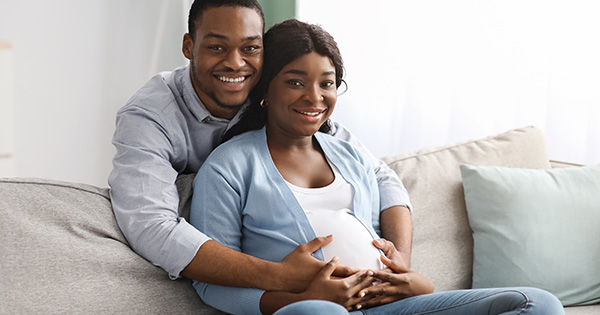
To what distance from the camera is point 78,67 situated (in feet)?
10.8

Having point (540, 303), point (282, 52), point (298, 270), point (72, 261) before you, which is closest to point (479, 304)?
point (540, 303)

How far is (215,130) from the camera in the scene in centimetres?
173

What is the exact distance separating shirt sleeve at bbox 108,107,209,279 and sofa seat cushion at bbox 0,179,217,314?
43mm

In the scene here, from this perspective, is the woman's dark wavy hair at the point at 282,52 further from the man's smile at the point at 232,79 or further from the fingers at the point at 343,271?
Result: the fingers at the point at 343,271

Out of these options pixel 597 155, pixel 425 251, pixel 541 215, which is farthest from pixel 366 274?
pixel 597 155

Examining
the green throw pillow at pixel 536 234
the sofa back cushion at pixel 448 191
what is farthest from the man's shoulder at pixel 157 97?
the green throw pillow at pixel 536 234

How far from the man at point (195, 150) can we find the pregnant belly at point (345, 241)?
0.04 meters

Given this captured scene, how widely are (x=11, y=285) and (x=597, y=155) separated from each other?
1946 mm

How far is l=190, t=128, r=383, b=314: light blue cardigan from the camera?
1520 millimetres

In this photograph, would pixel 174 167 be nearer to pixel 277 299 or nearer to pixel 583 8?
pixel 277 299

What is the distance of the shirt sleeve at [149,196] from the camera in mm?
1464

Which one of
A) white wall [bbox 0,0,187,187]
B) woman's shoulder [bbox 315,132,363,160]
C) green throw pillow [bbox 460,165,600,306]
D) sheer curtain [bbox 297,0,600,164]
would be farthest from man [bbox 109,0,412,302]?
white wall [bbox 0,0,187,187]

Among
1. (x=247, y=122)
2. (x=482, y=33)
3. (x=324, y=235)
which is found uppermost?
(x=482, y=33)

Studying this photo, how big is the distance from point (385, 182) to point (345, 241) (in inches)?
13.0
